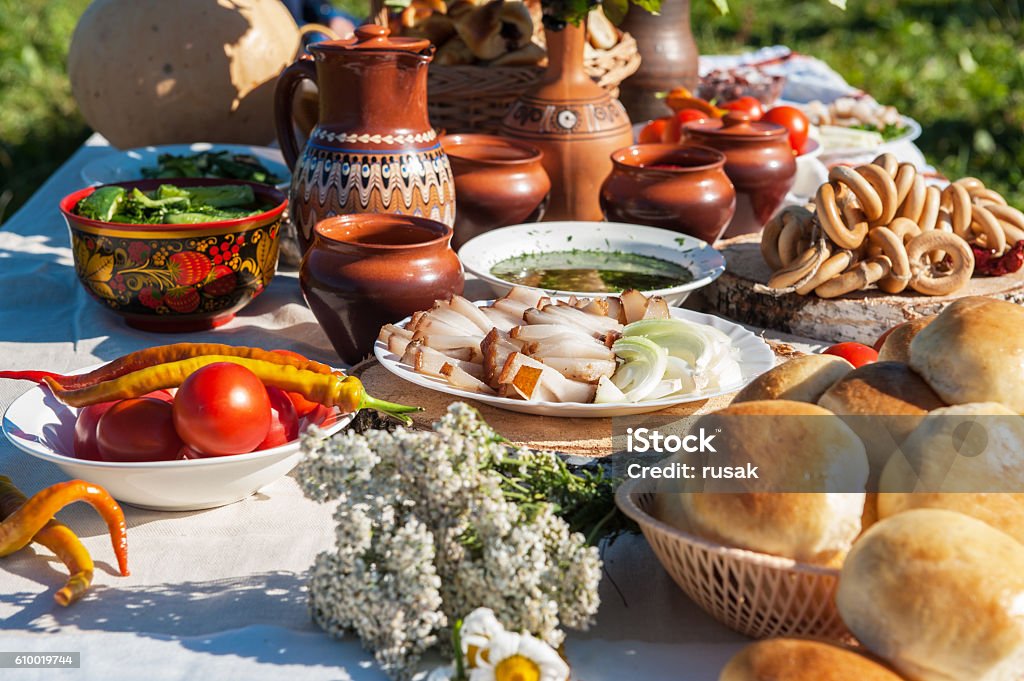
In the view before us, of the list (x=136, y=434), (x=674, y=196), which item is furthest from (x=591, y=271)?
(x=136, y=434)

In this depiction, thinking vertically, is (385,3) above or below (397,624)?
above

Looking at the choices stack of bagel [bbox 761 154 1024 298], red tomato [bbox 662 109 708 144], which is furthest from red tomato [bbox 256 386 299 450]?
red tomato [bbox 662 109 708 144]

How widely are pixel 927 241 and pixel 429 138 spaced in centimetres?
101

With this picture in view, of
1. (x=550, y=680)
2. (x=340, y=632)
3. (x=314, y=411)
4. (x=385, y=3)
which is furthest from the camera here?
(x=385, y=3)

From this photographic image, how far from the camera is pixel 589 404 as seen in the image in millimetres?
1507

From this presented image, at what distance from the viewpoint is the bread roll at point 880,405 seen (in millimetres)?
1163

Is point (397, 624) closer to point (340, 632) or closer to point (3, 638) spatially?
point (340, 632)

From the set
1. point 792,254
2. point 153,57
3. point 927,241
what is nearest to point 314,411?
point 792,254

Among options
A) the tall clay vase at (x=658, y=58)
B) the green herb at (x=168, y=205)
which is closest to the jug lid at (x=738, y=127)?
the tall clay vase at (x=658, y=58)

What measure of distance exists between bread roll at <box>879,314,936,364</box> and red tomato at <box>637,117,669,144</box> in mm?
1646

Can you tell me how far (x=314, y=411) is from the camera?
1525mm

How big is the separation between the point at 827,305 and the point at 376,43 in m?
1.01

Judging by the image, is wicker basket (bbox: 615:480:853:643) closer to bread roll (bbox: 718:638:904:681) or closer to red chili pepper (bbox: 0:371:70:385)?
bread roll (bbox: 718:638:904:681)

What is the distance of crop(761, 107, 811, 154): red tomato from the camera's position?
→ 9.70 ft
